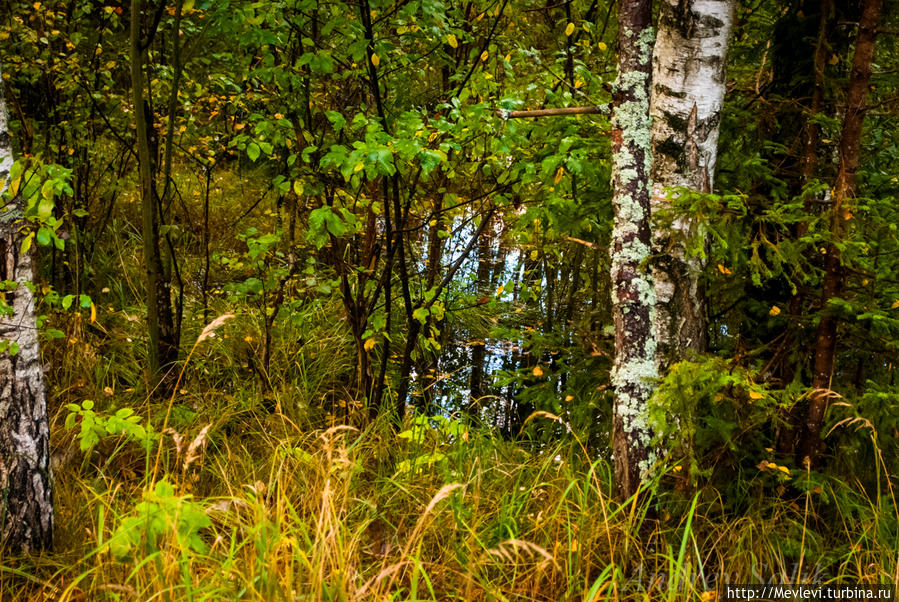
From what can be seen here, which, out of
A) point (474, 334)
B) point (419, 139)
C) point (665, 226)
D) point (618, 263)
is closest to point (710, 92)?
point (665, 226)

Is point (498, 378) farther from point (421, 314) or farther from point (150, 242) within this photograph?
point (150, 242)

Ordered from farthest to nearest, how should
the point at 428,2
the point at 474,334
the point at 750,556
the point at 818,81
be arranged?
the point at 474,334 → the point at 428,2 → the point at 818,81 → the point at 750,556

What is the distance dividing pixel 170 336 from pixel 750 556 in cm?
363

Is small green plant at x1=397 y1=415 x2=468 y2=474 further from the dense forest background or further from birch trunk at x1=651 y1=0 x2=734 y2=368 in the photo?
birch trunk at x1=651 y1=0 x2=734 y2=368

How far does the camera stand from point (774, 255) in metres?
2.22

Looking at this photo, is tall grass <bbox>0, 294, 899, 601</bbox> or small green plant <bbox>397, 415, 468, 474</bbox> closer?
tall grass <bbox>0, 294, 899, 601</bbox>

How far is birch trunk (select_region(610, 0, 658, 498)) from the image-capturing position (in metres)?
2.21

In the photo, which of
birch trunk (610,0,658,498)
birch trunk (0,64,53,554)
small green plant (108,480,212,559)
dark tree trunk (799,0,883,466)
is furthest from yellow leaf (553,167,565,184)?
birch trunk (0,64,53,554)

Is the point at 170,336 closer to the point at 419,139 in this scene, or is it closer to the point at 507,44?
the point at 419,139

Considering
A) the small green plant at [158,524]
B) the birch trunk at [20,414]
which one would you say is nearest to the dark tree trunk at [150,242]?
the birch trunk at [20,414]

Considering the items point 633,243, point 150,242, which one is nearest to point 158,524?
point 633,243

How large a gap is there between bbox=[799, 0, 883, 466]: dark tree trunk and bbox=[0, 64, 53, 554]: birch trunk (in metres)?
2.83

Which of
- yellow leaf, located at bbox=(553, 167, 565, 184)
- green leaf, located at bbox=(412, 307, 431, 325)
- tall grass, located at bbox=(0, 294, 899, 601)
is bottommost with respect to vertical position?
tall grass, located at bbox=(0, 294, 899, 601)

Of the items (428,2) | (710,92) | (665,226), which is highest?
(428,2)
